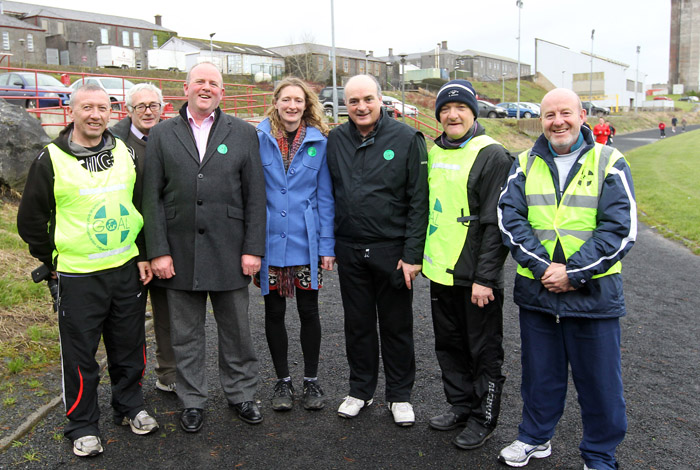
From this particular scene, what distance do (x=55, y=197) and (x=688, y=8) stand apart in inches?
4068

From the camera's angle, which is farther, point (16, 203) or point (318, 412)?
point (16, 203)

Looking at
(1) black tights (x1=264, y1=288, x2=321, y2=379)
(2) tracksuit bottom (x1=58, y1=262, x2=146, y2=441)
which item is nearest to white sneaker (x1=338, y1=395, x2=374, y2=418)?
(1) black tights (x1=264, y1=288, x2=321, y2=379)

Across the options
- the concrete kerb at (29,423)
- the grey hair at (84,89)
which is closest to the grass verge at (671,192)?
the grey hair at (84,89)

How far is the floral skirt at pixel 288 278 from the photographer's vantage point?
13.8 feet

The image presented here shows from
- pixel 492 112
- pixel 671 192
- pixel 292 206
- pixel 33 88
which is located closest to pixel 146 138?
pixel 292 206

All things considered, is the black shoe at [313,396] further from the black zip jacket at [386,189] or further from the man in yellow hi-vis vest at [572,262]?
the man in yellow hi-vis vest at [572,262]

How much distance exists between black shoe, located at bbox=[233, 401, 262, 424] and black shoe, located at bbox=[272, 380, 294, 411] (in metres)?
0.17

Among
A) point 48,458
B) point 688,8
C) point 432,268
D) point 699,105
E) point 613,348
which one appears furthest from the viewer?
point 688,8

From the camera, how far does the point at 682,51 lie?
9025cm

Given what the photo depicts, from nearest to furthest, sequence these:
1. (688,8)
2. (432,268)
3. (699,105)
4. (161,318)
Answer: (432,268) → (161,318) → (699,105) → (688,8)

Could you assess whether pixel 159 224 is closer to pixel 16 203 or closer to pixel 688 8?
pixel 16 203

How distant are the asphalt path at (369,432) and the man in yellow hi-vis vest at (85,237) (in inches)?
11.5

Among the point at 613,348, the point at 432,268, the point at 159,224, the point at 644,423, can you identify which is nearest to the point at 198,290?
the point at 159,224

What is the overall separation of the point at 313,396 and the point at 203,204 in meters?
1.61
